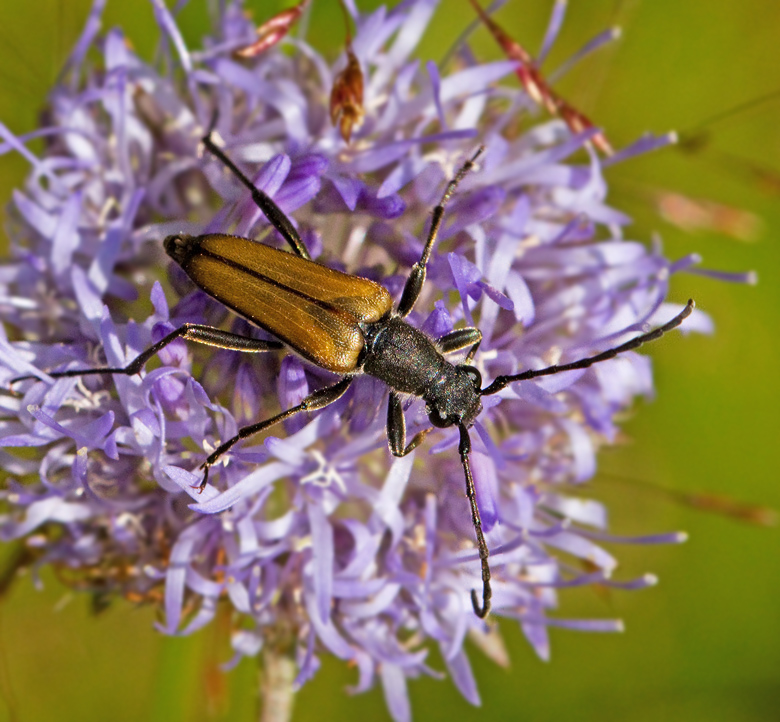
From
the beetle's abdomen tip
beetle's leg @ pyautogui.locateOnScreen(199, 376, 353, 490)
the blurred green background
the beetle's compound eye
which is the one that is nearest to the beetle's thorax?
the beetle's compound eye

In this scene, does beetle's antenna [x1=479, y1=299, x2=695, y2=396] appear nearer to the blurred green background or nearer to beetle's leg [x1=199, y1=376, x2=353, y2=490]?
beetle's leg [x1=199, y1=376, x2=353, y2=490]

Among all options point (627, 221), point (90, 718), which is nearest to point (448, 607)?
point (627, 221)

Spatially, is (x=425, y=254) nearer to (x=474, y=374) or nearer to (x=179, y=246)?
(x=474, y=374)

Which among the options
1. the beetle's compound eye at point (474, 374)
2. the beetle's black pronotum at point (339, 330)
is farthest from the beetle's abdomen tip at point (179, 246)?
the beetle's compound eye at point (474, 374)

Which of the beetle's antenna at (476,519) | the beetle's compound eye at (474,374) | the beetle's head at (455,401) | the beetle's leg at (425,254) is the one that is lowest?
the beetle's antenna at (476,519)

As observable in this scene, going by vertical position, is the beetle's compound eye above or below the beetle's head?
above

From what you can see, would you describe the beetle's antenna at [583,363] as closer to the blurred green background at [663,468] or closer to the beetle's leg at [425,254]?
the beetle's leg at [425,254]

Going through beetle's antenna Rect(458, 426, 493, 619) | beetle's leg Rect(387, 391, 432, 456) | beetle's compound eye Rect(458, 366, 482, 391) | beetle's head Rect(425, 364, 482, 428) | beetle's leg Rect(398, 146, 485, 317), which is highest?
beetle's leg Rect(398, 146, 485, 317)
